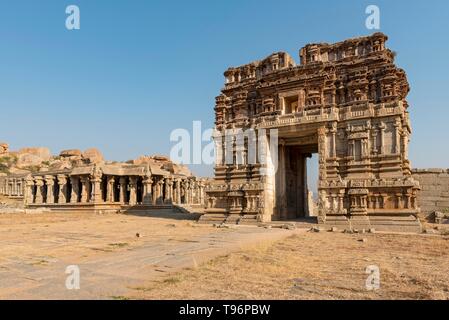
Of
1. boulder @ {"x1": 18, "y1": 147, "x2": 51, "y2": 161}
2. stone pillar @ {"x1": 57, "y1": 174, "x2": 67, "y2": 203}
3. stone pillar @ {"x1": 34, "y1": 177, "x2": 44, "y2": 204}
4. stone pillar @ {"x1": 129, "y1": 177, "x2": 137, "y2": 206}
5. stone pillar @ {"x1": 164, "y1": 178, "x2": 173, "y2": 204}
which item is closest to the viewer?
stone pillar @ {"x1": 57, "y1": 174, "x2": 67, "y2": 203}

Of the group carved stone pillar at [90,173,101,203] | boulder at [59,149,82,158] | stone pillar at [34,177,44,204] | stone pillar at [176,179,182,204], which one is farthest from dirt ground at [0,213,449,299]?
boulder at [59,149,82,158]

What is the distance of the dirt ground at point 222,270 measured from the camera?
605cm

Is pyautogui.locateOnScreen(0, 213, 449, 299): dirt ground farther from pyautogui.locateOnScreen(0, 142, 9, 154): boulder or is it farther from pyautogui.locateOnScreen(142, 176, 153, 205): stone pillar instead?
pyautogui.locateOnScreen(0, 142, 9, 154): boulder

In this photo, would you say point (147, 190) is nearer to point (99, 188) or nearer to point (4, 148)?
point (99, 188)

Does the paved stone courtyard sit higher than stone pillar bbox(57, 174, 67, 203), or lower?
lower

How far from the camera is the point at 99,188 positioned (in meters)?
35.8

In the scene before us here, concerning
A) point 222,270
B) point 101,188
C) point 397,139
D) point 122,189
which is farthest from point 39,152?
point 222,270

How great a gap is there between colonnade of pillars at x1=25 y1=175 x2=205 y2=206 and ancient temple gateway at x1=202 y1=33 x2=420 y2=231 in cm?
1622

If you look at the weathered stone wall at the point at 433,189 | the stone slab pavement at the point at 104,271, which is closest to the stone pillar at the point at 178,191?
the weathered stone wall at the point at 433,189

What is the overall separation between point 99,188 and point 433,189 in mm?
32169

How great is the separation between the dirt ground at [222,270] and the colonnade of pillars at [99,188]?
83.3ft

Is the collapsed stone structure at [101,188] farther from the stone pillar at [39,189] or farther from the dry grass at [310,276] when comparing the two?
the dry grass at [310,276]

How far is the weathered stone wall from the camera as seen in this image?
79.3 feet
